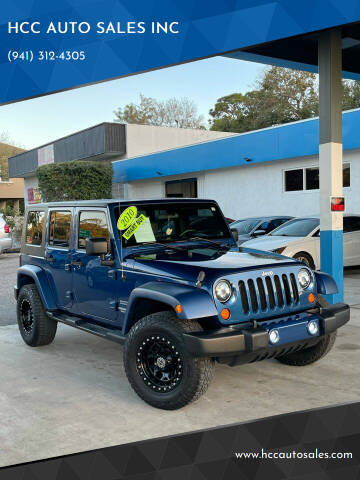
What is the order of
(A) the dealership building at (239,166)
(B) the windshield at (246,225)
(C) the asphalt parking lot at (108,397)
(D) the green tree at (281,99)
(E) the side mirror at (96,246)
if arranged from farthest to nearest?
(D) the green tree at (281,99)
(A) the dealership building at (239,166)
(B) the windshield at (246,225)
(E) the side mirror at (96,246)
(C) the asphalt parking lot at (108,397)

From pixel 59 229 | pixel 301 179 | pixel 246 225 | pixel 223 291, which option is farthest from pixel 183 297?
pixel 301 179

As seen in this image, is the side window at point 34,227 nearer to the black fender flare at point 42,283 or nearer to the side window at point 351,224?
the black fender flare at point 42,283

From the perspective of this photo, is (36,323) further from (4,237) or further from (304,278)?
(4,237)

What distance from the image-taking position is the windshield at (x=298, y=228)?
39.5 ft

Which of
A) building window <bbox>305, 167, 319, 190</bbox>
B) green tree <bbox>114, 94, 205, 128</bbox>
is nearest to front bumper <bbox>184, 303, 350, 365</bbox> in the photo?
building window <bbox>305, 167, 319, 190</bbox>

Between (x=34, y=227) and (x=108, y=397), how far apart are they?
9.54 ft

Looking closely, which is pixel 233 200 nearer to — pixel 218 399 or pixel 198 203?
pixel 198 203

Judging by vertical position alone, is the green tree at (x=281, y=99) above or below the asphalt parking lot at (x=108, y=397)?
above

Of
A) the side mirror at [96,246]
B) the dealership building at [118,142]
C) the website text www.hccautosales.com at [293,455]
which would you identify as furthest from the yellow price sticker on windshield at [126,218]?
the dealership building at [118,142]

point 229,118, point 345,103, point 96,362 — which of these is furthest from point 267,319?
point 229,118

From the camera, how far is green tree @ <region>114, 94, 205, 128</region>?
6262 cm

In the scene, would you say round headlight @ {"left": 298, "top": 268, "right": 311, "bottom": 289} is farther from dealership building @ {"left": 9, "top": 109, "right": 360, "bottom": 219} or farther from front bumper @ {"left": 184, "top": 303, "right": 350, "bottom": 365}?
dealership building @ {"left": 9, "top": 109, "right": 360, "bottom": 219}

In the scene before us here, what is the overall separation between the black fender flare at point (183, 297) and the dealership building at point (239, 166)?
13925mm

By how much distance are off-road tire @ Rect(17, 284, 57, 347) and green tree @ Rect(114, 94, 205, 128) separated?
2242 inches
